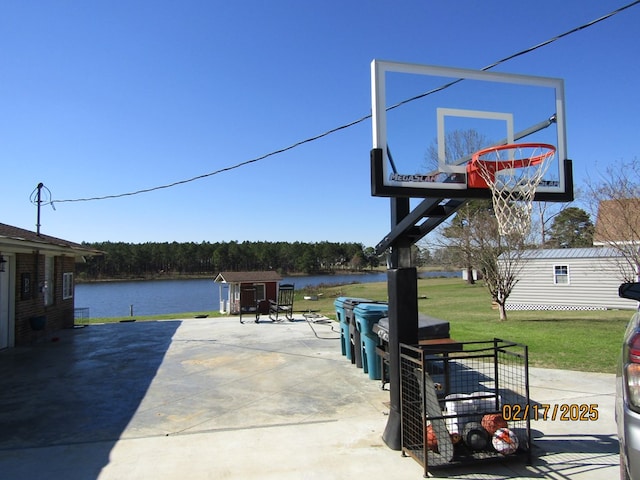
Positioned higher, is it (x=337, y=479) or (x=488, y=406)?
(x=488, y=406)

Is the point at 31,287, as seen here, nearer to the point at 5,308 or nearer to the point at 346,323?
the point at 5,308

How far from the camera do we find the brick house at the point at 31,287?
36.3ft

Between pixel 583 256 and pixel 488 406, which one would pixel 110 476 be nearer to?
pixel 488 406

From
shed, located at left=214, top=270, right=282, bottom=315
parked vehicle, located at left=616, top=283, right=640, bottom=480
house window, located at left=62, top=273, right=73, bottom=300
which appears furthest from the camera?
shed, located at left=214, top=270, right=282, bottom=315

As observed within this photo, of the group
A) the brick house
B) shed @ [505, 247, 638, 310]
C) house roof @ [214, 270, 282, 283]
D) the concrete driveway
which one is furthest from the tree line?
the concrete driveway

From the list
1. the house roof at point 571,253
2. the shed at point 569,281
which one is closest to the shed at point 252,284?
the shed at point 569,281

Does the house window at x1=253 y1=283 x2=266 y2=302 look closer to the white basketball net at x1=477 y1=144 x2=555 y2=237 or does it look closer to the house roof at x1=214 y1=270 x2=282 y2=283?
the house roof at x1=214 y1=270 x2=282 y2=283

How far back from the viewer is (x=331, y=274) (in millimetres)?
100312

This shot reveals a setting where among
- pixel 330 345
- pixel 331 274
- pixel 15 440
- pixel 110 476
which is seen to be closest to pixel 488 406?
pixel 110 476

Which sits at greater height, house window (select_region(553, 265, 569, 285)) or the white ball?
house window (select_region(553, 265, 569, 285))

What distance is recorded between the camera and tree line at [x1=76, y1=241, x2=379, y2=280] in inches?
3497

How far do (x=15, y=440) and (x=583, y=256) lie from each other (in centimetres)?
2185

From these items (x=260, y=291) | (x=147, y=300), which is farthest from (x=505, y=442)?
(x=147, y=300)

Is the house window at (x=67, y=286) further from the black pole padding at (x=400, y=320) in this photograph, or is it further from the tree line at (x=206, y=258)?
the tree line at (x=206, y=258)
